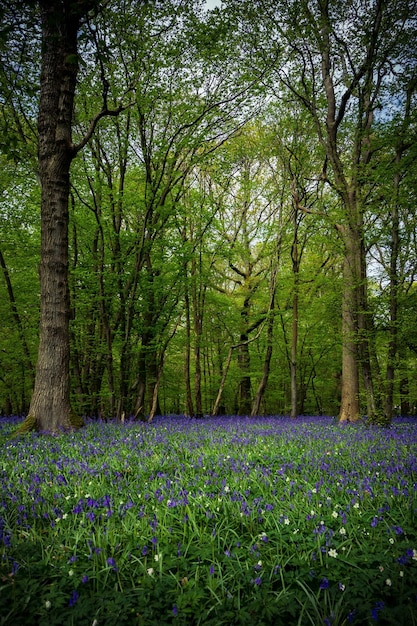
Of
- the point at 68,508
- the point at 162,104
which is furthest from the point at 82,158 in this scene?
the point at 68,508

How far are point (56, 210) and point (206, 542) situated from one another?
23.7ft

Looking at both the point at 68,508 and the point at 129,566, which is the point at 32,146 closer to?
the point at 68,508

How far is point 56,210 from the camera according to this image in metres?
7.55

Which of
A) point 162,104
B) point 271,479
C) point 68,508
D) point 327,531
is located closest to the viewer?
point 327,531

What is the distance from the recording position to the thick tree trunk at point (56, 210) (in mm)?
7195

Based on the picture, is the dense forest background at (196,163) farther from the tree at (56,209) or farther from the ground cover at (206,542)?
the ground cover at (206,542)

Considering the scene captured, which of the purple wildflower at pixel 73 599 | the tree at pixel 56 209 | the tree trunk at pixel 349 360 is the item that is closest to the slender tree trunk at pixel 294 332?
the tree trunk at pixel 349 360

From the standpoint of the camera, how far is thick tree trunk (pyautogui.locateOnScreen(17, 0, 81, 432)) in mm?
7195

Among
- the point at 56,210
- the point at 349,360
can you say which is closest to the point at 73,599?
the point at 56,210

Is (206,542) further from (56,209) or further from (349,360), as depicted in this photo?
(349,360)

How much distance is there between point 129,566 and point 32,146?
464 inches

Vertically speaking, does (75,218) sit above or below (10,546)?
above

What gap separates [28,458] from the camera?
4879mm

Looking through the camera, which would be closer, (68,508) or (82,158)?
(68,508)
